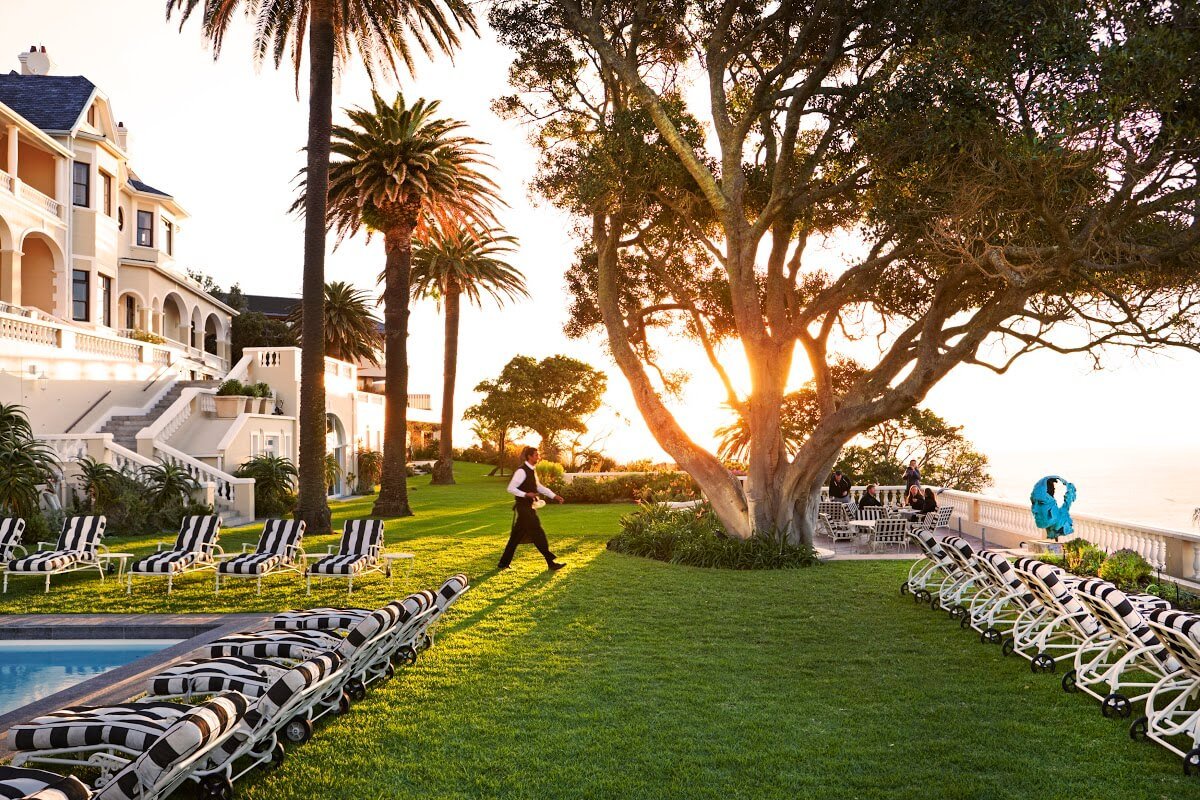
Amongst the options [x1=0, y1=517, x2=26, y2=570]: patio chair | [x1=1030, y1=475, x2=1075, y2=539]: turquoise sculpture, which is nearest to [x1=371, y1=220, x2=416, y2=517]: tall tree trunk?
[x1=0, y1=517, x2=26, y2=570]: patio chair

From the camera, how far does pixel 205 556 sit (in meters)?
14.7

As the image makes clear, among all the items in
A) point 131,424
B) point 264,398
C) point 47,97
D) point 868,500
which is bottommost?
point 868,500

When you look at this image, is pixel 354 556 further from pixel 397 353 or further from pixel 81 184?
pixel 81 184

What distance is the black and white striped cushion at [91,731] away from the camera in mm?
5277

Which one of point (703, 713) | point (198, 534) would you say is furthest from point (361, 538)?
point (703, 713)

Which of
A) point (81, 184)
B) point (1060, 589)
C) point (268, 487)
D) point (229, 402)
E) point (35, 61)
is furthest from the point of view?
point (35, 61)

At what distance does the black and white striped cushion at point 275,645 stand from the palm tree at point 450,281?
33.8m

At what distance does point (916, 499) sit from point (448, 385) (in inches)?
1031

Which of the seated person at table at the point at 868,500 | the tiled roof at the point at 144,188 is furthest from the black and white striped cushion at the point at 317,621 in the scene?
the tiled roof at the point at 144,188

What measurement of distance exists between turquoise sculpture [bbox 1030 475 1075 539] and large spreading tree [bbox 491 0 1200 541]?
8.57ft

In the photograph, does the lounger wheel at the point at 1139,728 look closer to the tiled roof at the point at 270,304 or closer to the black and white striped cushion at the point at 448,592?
the black and white striped cushion at the point at 448,592

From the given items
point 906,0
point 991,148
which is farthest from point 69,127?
point 991,148

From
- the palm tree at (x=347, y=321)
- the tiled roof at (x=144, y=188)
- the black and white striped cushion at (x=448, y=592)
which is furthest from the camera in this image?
the palm tree at (x=347, y=321)

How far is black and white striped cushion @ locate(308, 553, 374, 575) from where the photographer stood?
43.0ft
